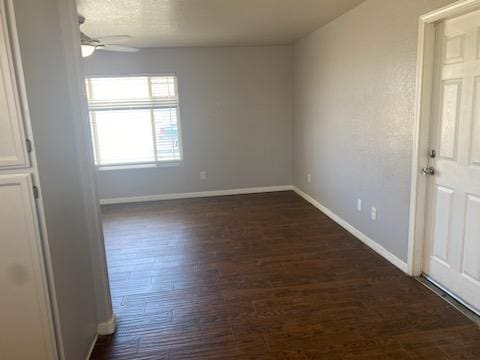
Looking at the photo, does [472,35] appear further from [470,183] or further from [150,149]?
[150,149]

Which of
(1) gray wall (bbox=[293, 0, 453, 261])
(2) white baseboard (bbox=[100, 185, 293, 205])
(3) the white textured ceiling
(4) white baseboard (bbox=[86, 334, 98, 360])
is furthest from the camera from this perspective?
(2) white baseboard (bbox=[100, 185, 293, 205])

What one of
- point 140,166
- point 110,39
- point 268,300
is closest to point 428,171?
point 268,300

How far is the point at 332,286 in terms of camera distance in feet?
9.32

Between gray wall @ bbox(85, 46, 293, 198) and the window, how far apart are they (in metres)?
0.15

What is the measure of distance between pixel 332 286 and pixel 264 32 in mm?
3336

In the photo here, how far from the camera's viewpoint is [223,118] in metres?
5.72

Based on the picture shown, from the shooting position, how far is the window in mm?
5371

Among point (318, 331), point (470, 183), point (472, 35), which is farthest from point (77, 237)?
point (472, 35)

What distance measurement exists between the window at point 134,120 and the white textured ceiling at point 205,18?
741 millimetres

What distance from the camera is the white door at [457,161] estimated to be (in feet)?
7.66

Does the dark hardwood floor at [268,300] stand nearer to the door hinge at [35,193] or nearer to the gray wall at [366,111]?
the gray wall at [366,111]

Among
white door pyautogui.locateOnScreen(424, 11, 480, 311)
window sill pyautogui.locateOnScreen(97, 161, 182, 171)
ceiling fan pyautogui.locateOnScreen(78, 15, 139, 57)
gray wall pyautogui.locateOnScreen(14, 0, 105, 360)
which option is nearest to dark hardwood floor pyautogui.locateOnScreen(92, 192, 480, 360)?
white door pyautogui.locateOnScreen(424, 11, 480, 311)

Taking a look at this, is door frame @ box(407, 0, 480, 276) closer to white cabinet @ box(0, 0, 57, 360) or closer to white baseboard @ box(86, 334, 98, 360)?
white baseboard @ box(86, 334, 98, 360)

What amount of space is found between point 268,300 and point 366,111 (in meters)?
2.12
